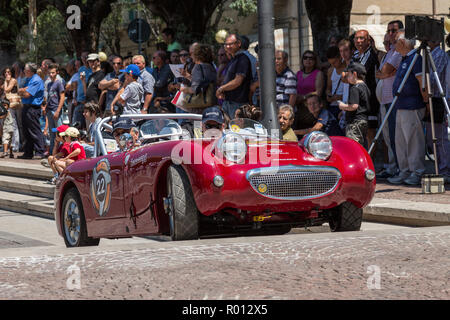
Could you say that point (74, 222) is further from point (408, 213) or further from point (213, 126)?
point (408, 213)

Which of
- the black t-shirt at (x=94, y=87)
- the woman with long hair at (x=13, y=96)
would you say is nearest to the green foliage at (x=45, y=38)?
the woman with long hair at (x=13, y=96)

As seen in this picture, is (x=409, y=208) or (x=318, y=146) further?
(x=409, y=208)

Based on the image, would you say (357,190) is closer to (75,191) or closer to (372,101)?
(75,191)

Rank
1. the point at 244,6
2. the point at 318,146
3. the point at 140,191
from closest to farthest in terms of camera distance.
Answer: the point at 318,146
the point at 140,191
the point at 244,6

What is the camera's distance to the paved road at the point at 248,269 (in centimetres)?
479

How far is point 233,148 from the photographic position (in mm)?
7125

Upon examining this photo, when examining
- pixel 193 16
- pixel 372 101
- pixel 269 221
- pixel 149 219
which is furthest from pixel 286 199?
pixel 193 16

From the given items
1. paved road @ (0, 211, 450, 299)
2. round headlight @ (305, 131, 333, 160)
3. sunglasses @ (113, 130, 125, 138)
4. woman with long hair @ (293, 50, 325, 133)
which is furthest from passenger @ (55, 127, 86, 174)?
paved road @ (0, 211, 450, 299)

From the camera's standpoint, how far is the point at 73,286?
5059 millimetres

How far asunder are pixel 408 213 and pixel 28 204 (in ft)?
22.3

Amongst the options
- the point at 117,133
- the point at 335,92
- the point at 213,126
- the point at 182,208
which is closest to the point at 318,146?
the point at 182,208

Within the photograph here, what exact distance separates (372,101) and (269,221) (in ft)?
15.8

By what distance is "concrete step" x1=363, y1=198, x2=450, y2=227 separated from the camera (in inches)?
327

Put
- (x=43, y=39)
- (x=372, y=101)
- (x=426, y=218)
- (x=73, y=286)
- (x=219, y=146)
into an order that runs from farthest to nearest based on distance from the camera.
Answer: (x=43, y=39) → (x=372, y=101) → (x=426, y=218) → (x=219, y=146) → (x=73, y=286)
